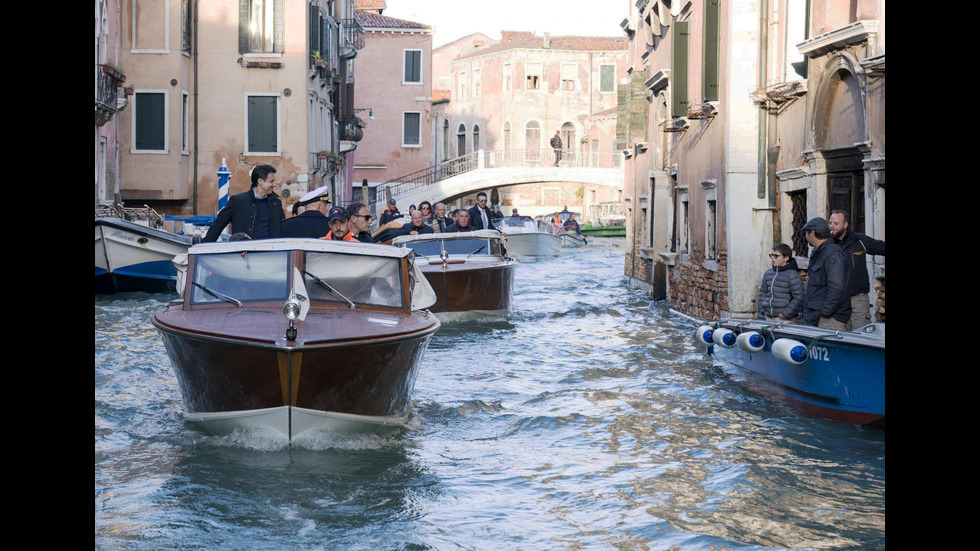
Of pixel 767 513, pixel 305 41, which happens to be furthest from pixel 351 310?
pixel 305 41

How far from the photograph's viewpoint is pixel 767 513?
228 inches

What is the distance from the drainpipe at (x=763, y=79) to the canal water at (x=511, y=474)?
2.72 meters

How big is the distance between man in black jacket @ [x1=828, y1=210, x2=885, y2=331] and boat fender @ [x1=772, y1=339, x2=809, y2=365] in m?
0.79

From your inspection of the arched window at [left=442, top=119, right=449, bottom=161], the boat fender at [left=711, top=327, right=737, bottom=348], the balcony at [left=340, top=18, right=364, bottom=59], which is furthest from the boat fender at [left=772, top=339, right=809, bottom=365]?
the arched window at [left=442, top=119, right=449, bottom=161]

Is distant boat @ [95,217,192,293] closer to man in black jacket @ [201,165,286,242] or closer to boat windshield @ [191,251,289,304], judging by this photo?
man in black jacket @ [201,165,286,242]

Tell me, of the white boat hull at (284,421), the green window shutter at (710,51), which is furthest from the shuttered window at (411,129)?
the white boat hull at (284,421)

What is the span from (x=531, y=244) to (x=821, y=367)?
2857cm

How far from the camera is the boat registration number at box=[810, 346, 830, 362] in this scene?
7453 millimetres

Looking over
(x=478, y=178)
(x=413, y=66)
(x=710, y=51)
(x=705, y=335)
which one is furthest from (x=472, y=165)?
(x=705, y=335)

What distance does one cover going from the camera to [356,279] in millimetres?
7664

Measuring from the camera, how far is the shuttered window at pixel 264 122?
24.6 metres

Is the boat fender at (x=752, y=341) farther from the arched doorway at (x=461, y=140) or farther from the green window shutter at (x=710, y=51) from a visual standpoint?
the arched doorway at (x=461, y=140)
